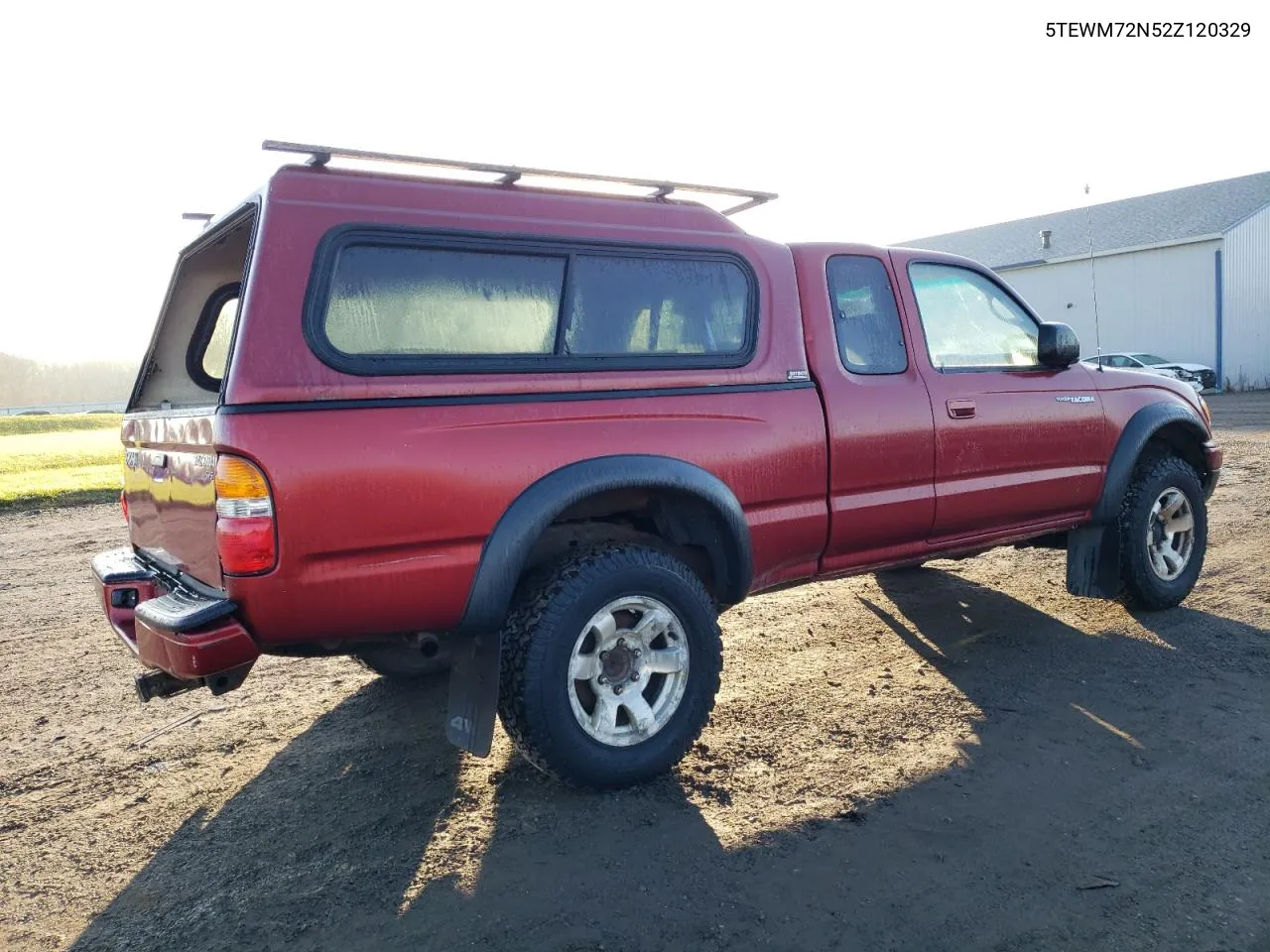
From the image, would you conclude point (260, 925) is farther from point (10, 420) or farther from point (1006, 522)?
point (10, 420)

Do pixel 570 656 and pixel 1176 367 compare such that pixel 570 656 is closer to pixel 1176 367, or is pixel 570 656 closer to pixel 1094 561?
pixel 1094 561

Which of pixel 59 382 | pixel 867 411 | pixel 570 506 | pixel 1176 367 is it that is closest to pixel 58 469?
pixel 570 506

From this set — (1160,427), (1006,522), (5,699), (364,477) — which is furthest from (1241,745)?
(5,699)

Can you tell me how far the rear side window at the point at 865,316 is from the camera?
389 centimetres

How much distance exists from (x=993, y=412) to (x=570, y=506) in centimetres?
236

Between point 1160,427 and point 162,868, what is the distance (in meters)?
5.13

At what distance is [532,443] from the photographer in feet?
9.56

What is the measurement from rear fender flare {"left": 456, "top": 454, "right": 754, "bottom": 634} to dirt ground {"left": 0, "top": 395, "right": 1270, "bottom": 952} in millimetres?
725

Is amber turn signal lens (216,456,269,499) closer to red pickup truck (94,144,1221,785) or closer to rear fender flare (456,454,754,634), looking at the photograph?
red pickup truck (94,144,1221,785)

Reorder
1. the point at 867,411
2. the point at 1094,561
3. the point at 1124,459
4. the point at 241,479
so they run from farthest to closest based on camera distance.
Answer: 1. the point at 1094,561
2. the point at 1124,459
3. the point at 867,411
4. the point at 241,479

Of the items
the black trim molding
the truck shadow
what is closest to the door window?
the black trim molding

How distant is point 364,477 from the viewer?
103 inches

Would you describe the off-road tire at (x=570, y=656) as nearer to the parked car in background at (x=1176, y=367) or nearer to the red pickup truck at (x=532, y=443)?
the red pickup truck at (x=532, y=443)

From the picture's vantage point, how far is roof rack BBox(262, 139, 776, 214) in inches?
108
